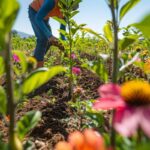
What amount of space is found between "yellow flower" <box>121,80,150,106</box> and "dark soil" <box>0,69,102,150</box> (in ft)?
2.85

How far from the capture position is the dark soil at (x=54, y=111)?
2.49 m

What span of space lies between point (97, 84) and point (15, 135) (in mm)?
3841

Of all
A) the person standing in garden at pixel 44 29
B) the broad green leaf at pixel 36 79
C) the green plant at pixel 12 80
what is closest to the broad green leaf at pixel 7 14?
the green plant at pixel 12 80

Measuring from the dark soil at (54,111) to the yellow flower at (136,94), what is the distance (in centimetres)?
87

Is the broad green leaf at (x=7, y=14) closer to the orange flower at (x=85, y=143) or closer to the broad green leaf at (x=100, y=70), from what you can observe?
the orange flower at (x=85, y=143)

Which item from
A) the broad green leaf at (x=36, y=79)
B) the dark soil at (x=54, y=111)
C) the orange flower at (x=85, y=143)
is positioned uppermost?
the broad green leaf at (x=36, y=79)

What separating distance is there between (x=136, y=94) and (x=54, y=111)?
244cm

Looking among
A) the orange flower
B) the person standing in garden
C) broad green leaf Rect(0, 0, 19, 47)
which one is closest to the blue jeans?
the person standing in garden

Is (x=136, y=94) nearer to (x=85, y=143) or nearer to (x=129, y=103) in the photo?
(x=129, y=103)

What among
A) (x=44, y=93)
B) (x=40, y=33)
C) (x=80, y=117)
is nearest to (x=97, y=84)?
(x=44, y=93)

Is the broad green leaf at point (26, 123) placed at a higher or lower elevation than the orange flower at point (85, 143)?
lower

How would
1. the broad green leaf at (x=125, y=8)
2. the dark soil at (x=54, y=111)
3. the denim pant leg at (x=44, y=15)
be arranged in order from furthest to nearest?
the denim pant leg at (x=44, y=15), the dark soil at (x=54, y=111), the broad green leaf at (x=125, y=8)

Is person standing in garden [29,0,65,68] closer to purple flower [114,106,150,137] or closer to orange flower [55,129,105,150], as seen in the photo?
purple flower [114,106,150,137]

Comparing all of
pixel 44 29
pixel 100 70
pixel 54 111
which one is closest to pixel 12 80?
pixel 100 70
